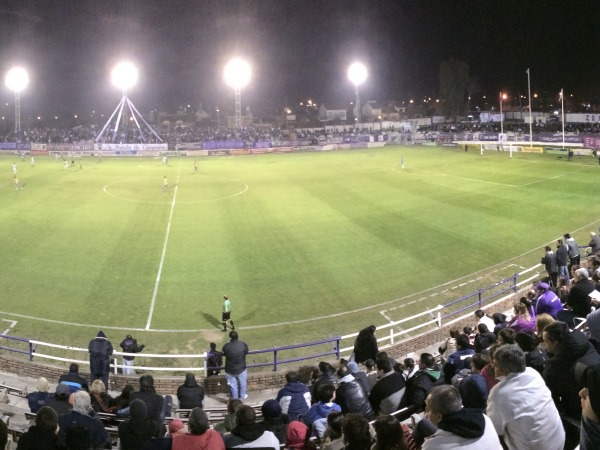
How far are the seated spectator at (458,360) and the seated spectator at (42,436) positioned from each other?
5.89m

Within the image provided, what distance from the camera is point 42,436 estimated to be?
684 cm

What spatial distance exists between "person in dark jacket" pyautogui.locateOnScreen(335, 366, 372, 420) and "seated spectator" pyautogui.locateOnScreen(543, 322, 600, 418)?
2.66 metres

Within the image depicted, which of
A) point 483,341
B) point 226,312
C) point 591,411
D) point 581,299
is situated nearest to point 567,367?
point 591,411

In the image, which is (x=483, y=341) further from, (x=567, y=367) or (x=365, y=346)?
(x=567, y=367)

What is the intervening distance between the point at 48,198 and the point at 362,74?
5700cm

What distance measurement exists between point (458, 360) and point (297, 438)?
341 cm

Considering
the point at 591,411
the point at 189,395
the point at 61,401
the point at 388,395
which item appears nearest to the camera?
the point at 591,411

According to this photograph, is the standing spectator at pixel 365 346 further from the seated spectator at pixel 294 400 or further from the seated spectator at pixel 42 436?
the seated spectator at pixel 42 436

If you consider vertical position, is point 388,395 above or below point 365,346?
above

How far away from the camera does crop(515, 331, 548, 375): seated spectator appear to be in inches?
308

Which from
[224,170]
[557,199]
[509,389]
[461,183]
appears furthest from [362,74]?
[509,389]

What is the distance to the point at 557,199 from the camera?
41.3 meters

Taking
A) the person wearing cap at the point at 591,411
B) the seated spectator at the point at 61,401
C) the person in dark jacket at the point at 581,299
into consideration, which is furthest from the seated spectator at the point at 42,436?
the person in dark jacket at the point at 581,299

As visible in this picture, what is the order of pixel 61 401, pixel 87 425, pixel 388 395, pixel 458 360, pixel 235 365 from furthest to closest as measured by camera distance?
pixel 235 365 → pixel 458 360 → pixel 61 401 → pixel 388 395 → pixel 87 425
